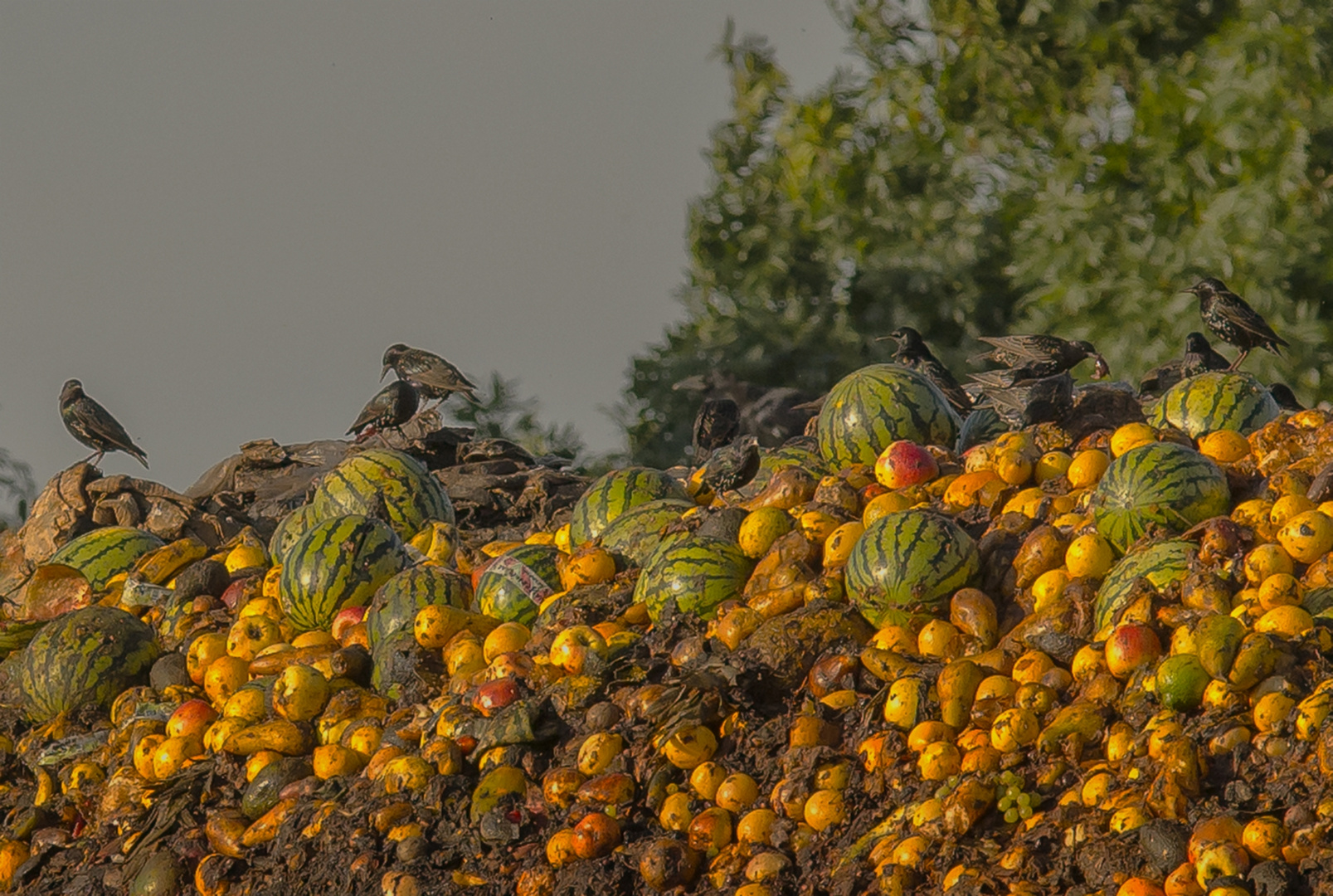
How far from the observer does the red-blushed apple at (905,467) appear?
15.9 feet

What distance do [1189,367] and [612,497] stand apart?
8.07ft

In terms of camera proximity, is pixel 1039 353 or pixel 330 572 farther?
pixel 1039 353

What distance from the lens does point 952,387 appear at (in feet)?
21.6

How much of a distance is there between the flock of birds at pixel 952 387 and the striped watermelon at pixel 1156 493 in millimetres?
829

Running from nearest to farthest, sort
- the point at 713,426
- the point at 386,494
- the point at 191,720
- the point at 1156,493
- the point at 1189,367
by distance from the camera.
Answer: the point at 1156,493 → the point at 191,720 → the point at 386,494 → the point at 1189,367 → the point at 713,426

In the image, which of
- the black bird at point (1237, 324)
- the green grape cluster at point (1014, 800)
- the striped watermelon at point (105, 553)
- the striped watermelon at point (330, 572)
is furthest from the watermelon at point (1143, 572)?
the striped watermelon at point (105, 553)

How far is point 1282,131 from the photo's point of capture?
1334 centimetres

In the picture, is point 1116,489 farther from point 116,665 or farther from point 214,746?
point 116,665

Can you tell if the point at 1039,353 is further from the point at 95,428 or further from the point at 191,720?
the point at 95,428

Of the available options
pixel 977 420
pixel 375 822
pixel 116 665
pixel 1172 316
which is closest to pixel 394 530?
pixel 116 665

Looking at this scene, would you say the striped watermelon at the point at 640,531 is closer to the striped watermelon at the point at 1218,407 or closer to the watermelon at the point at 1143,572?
the watermelon at the point at 1143,572

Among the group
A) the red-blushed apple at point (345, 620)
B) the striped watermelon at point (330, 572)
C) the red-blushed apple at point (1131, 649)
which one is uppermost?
the striped watermelon at point (330, 572)

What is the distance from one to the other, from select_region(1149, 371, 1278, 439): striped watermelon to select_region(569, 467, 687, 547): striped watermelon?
1.72 meters

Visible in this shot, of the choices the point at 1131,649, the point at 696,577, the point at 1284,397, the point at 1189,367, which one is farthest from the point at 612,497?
the point at 1284,397
